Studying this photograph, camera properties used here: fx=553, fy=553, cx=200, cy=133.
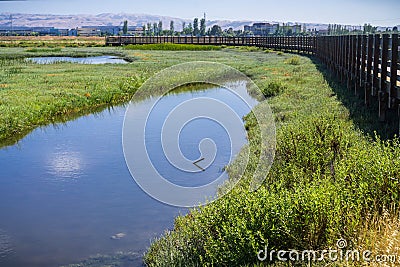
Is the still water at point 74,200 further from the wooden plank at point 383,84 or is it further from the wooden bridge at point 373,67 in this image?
the wooden plank at point 383,84

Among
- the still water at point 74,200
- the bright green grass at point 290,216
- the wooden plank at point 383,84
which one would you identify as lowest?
the still water at point 74,200

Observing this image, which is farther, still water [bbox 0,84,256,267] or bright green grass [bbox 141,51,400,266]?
still water [bbox 0,84,256,267]

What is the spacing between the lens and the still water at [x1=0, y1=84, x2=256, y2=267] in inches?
392

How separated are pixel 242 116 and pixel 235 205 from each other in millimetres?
13223

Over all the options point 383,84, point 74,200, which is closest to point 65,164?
point 74,200

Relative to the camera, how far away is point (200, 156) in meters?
15.5

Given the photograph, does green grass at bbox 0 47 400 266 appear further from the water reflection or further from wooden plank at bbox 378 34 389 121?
the water reflection

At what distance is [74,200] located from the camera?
12.5 m

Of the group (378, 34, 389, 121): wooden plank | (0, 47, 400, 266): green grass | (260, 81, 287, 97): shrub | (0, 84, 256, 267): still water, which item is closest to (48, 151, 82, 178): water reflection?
(0, 84, 256, 267): still water

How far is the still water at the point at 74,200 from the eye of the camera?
9.97m

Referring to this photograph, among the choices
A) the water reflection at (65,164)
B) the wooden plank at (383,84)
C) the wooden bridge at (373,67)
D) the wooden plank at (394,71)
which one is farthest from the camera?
the water reflection at (65,164)

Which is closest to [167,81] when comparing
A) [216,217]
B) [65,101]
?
[65,101]

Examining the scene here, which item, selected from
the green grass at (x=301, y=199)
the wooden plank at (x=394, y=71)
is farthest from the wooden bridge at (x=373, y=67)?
the green grass at (x=301, y=199)

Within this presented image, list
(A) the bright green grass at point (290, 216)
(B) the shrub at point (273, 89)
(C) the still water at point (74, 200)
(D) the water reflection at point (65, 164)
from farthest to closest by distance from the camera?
(B) the shrub at point (273, 89) → (D) the water reflection at point (65, 164) → (C) the still water at point (74, 200) → (A) the bright green grass at point (290, 216)
